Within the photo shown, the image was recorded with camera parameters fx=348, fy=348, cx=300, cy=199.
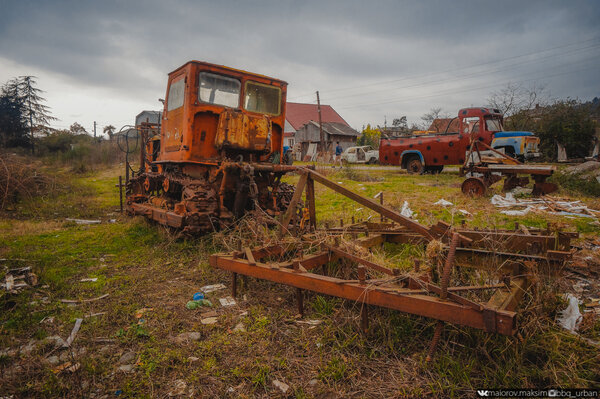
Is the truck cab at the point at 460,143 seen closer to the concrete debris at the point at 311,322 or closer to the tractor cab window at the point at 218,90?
the tractor cab window at the point at 218,90

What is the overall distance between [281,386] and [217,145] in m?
4.13

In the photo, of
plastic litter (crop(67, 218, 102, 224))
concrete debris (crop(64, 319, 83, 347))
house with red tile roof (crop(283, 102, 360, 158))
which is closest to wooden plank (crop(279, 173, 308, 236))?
concrete debris (crop(64, 319, 83, 347))

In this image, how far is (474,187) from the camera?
28.5 feet

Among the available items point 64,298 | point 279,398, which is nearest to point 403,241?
point 279,398

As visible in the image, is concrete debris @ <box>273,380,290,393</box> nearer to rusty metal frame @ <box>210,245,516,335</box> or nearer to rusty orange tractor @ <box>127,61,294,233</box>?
rusty metal frame @ <box>210,245,516,335</box>

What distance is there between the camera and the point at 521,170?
830 centimetres

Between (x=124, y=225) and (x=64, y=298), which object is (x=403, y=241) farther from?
(x=124, y=225)

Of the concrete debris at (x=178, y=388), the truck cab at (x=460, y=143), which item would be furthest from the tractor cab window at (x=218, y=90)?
the truck cab at (x=460, y=143)

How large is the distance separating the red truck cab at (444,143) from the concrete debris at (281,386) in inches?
536

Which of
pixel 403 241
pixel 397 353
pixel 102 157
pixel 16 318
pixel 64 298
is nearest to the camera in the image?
pixel 397 353

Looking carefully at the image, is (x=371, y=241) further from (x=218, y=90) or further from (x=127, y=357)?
(x=218, y=90)

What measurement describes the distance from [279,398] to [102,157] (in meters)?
23.9

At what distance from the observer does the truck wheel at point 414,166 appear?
15.5 m

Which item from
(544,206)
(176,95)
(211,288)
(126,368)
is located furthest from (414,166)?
(126,368)
